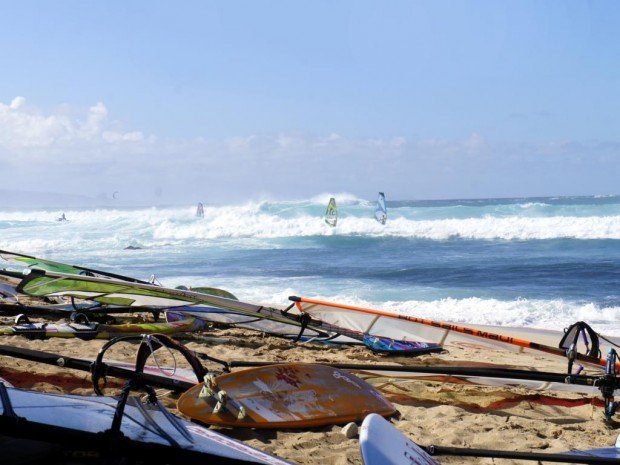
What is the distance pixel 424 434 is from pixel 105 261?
17.1 meters

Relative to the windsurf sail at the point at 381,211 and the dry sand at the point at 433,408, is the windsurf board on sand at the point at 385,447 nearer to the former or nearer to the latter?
the dry sand at the point at 433,408

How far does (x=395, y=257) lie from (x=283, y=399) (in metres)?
17.5

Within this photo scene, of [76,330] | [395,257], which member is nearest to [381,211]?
[395,257]

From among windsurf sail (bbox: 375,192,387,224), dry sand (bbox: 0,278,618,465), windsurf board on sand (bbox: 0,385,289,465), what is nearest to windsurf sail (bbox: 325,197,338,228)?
windsurf sail (bbox: 375,192,387,224)

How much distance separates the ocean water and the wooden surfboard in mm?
6392

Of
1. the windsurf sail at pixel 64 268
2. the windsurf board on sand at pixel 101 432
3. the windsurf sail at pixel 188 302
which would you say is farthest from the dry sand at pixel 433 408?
the windsurf sail at pixel 64 268

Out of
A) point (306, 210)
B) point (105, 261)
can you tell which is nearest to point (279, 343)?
point (105, 261)

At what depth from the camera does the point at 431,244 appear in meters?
25.6

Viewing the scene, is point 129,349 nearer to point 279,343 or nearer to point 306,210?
Answer: point 279,343

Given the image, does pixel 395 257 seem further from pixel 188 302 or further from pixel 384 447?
pixel 384 447

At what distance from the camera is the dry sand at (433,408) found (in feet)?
12.4

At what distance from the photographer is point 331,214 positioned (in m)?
34.1

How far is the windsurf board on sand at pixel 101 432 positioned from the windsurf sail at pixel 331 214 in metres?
29.6

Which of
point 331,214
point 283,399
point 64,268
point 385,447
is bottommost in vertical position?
point 283,399
